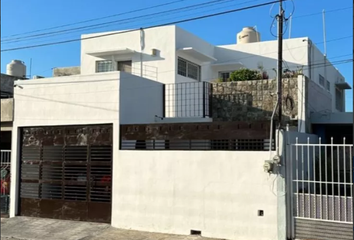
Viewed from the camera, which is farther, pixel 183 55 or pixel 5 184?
pixel 183 55

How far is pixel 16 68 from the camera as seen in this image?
23500mm

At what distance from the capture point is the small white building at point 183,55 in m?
16.9

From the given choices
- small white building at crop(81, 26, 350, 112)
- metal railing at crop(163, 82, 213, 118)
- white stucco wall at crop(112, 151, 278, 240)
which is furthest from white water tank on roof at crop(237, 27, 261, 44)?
white stucco wall at crop(112, 151, 278, 240)

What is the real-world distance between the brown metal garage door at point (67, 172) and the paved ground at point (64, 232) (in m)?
0.31

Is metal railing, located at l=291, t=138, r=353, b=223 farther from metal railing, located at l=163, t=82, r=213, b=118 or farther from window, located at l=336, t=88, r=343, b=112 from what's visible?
window, located at l=336, t=88, r=343, b=112

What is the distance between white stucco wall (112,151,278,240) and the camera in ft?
26.9

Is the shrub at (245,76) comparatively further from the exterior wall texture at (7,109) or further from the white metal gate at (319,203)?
the exterior wall texture at (7,109)

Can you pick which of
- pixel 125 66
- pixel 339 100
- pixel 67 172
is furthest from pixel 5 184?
pixel 339 100

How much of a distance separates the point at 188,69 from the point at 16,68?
1158 centimetres

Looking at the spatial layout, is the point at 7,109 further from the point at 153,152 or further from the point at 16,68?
the point at 16,68

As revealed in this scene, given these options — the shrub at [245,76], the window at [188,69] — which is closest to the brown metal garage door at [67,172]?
the shrub at [245,76]

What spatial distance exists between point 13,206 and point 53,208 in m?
1.49

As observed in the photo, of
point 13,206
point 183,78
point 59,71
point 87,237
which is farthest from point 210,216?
point 59,71

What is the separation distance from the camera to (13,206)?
Result: 1129cm
